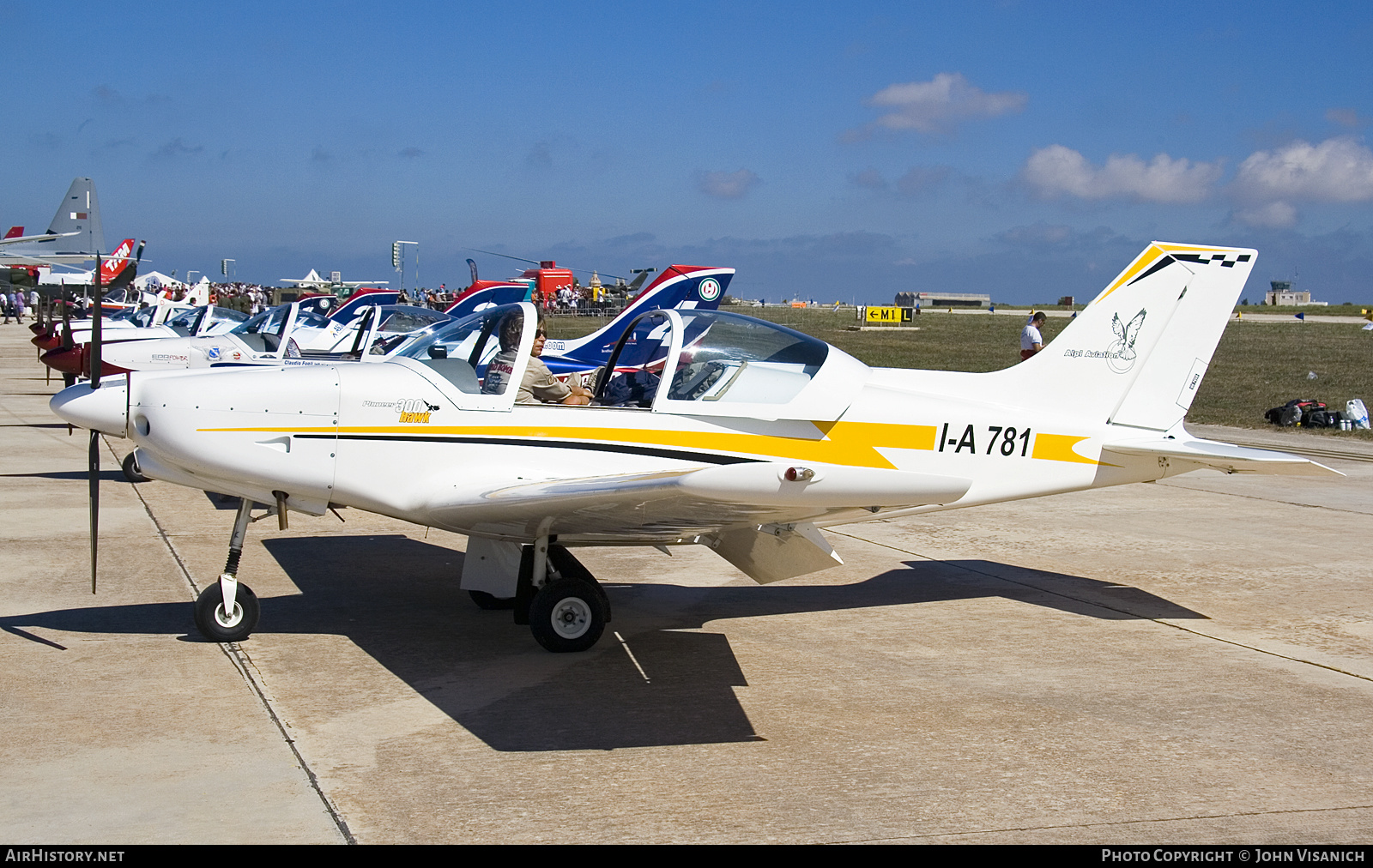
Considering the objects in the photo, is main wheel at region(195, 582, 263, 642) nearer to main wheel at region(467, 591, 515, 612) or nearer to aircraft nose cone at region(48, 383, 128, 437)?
aircraft nose cone at region(48, 383, 128, 437)

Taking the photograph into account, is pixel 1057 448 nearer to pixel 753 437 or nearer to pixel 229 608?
pixel 753 437

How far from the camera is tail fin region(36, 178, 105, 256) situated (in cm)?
4772

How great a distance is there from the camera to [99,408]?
19.0ft

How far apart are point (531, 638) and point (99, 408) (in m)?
2.55

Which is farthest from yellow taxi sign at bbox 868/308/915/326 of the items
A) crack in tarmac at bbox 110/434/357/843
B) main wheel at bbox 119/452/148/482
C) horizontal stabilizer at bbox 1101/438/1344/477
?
crack in tarmac at bbox 110/434/357/843

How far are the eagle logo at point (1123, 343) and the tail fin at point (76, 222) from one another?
1895 inches

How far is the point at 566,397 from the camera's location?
20.8 feet

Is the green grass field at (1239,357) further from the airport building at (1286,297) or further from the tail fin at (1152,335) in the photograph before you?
the airport building at (1286,297)

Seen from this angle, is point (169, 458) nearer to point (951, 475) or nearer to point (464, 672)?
point (464, 672)

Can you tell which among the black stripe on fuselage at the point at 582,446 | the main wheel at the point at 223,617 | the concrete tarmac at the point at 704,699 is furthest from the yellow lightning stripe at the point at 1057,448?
the main wheel at the point at 223,617

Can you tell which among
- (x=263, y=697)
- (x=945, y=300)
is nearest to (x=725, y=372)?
(x=263, y=697)

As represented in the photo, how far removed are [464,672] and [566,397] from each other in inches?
62.2

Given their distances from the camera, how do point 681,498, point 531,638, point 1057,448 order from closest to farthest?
point 681,498 < point 531,638 < point 1057,448
